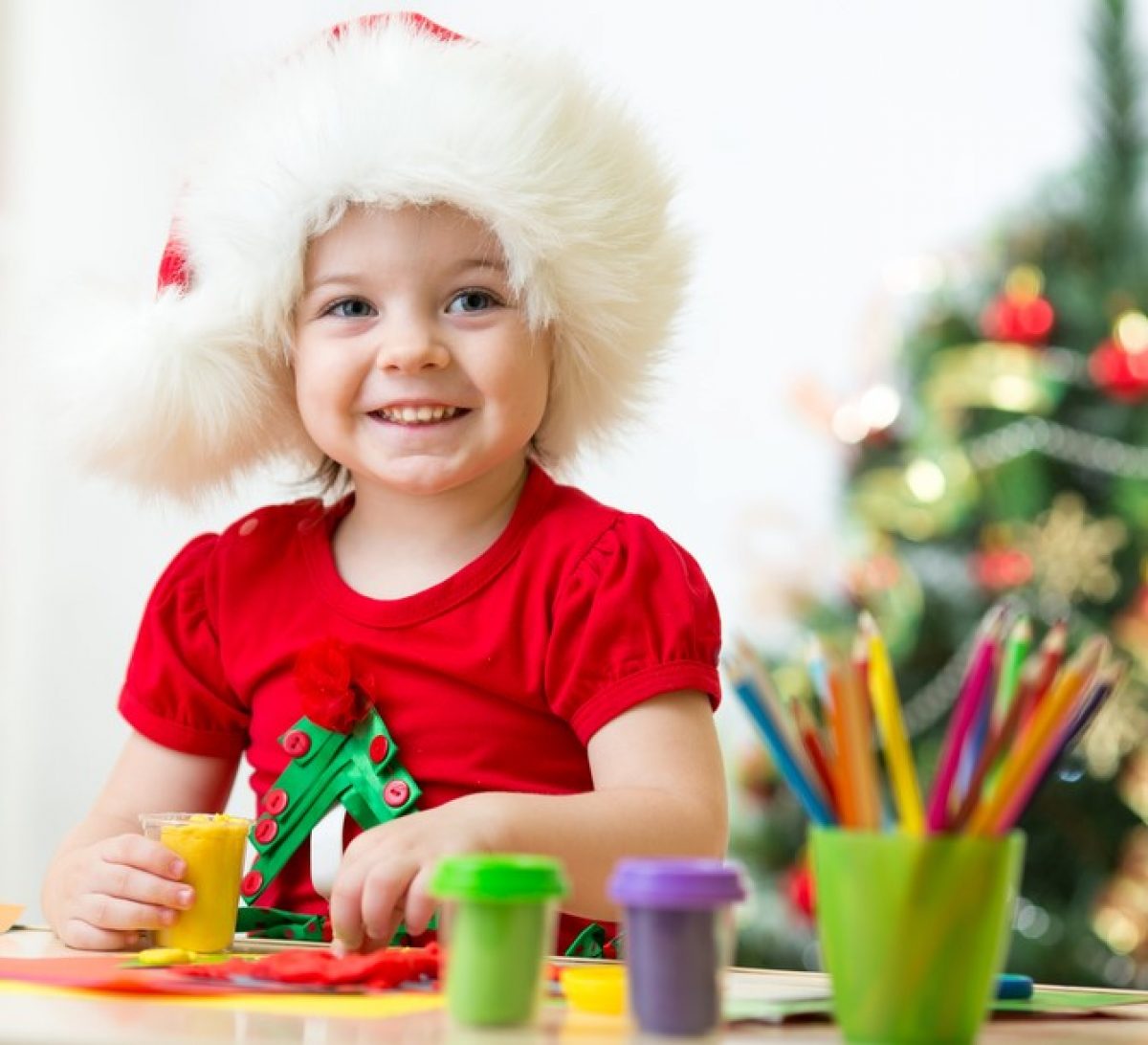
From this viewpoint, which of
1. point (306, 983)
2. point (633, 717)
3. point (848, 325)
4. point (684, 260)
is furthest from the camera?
point (848, 325)

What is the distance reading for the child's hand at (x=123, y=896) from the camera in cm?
87

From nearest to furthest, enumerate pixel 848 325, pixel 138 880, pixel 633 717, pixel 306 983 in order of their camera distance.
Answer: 1. pixel 306 983
2. pixel 138 880
3. pixel 633 717
4. pixel 848 325

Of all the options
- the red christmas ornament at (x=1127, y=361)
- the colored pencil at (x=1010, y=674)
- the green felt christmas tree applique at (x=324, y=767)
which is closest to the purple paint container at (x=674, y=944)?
the colored pencil at (x=1010, y=674)

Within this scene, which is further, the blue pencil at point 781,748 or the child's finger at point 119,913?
the child's finger at point 119,913

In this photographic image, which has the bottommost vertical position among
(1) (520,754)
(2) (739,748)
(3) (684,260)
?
(1) (520,754)

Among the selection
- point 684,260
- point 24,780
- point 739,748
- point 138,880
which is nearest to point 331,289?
point 684,260

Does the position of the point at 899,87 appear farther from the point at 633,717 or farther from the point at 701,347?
the point at 633,717

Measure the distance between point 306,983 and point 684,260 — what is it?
0.58 metres

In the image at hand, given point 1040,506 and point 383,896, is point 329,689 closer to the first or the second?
point 383,896

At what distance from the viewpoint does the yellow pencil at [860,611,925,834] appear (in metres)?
0.59

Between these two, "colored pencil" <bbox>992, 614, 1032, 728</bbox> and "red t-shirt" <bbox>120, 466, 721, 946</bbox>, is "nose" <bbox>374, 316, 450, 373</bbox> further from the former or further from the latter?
"colored pencil" <bbox>992, 614, 1032, 728</bbox>

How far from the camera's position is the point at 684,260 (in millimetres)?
1121

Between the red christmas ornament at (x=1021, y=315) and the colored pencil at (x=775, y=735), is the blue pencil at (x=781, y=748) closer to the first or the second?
the colored pencil at (x=775, y=735)

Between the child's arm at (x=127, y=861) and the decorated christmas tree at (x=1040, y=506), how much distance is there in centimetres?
114
